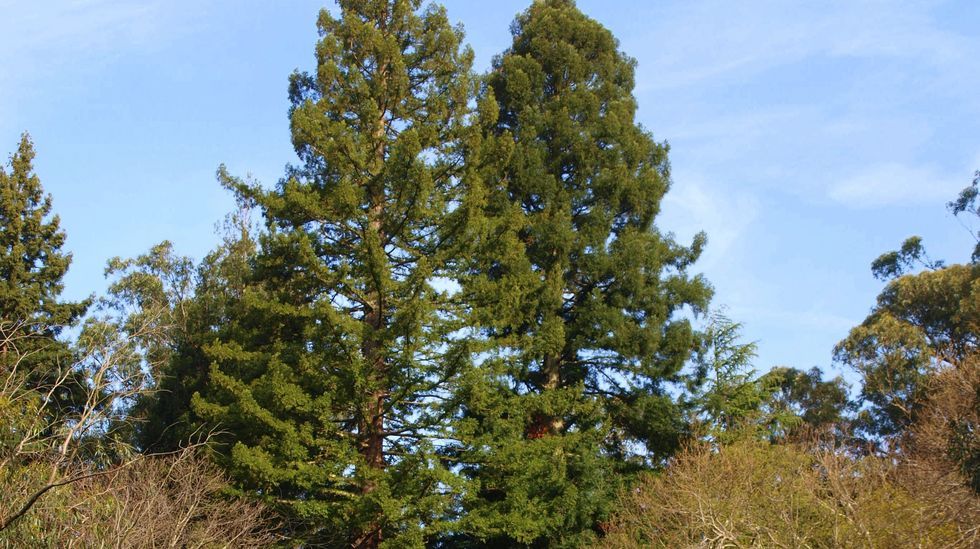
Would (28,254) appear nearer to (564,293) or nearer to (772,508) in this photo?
(564,293)

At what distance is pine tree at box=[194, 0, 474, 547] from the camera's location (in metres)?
13.2

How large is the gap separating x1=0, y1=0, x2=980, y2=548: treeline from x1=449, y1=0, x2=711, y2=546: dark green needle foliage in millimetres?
57

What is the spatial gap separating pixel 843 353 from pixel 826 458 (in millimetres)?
14624

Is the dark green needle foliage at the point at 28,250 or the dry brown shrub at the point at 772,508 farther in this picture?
the dark green needle foliage at the point at 28,250

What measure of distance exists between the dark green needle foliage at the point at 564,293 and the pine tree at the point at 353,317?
2.79 feet

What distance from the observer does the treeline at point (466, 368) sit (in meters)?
12.4

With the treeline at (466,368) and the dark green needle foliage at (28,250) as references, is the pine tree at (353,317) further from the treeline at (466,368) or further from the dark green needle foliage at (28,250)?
the dark green needle foliage at (28,250)

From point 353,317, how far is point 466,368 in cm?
239

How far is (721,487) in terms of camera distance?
13.5 metres

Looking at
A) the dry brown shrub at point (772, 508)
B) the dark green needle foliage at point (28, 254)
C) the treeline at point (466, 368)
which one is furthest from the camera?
the dark green needle foliage at point (28, 254)

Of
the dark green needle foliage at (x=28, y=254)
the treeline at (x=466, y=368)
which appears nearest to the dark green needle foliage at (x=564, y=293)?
the treeline at (x=466, y=368)

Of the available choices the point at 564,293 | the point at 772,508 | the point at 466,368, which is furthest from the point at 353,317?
the point at 772,508

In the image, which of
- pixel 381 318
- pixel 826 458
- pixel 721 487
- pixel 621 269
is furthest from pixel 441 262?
pixel 826 458

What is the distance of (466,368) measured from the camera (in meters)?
13.6
